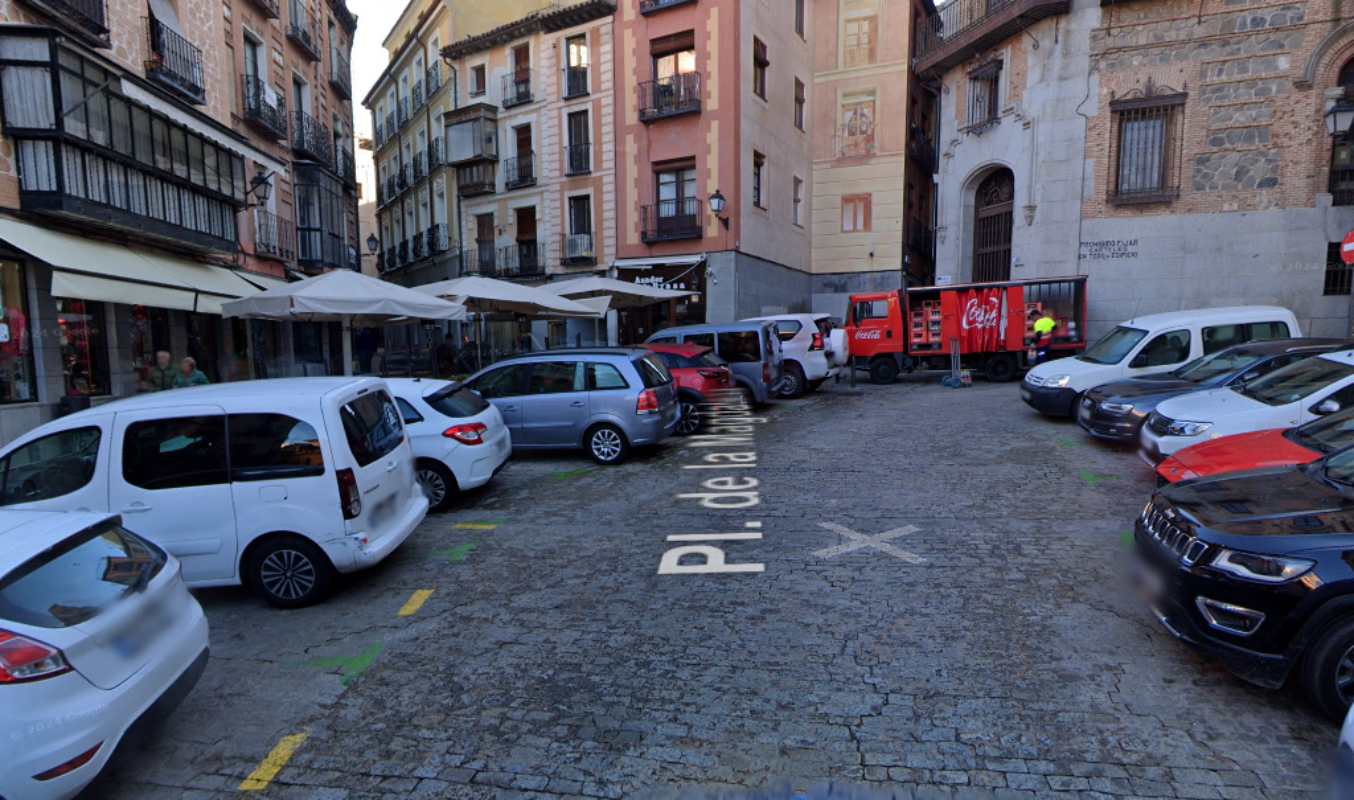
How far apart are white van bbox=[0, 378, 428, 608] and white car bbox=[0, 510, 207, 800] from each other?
4.16ft

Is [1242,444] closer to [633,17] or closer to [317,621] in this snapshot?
[317,621]

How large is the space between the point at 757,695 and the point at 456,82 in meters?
30.6

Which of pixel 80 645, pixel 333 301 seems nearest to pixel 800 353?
pixel 333 301

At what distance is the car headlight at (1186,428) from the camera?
667 centimetres

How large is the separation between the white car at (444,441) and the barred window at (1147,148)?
19.3m

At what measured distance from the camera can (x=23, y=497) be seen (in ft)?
15.3

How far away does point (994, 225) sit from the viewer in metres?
22.3

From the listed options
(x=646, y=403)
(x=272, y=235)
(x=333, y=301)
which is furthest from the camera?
(x=272, y=235)

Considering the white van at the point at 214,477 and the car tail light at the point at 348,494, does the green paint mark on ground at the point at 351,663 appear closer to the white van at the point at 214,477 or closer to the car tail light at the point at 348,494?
the white van at the point at 214,477

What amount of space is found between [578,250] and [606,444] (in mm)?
16456

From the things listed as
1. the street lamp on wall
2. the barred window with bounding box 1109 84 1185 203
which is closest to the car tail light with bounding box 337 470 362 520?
the street lamp on wall

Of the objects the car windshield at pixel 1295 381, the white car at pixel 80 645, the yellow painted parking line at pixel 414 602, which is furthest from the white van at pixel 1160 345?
the white car at pixel 80 645

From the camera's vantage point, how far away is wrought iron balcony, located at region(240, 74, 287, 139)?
16703 millimetres

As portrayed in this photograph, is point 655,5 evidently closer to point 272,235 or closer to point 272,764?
point 272,235
